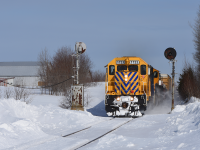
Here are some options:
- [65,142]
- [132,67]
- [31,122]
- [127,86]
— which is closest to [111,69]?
[132,67]

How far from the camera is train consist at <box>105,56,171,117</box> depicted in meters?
14.3

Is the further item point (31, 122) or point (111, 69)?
point (111, 69)

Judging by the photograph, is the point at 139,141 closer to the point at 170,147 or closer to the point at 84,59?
the point at 170,147

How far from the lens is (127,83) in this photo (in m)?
14.9

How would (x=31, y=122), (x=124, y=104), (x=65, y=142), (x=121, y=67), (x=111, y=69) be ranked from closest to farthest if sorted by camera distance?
(x=65, y=142) → (x=31, y=122) → (x=124, y=104) → (x=121, y=67) → (x=111, y=69)

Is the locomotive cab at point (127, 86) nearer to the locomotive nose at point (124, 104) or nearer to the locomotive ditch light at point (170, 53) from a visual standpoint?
the locomotive nose at point (124, 104)

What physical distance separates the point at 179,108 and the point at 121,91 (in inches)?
146

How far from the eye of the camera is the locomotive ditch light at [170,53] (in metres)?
17.2

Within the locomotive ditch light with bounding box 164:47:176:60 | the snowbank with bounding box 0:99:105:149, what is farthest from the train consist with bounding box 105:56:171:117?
the locomotive ditch light with bounding box 164:47:176:60

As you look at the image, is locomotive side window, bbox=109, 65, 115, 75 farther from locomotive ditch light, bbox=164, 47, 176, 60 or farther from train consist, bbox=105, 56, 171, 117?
locomotive ditch light, bbox=164, 47, 176, 60

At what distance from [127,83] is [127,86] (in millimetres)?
162

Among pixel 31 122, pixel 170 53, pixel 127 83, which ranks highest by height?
pixel 170 53

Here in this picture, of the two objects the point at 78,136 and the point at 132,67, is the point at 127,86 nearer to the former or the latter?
the point at 132,67

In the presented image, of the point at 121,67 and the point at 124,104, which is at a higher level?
the point at 121,67
